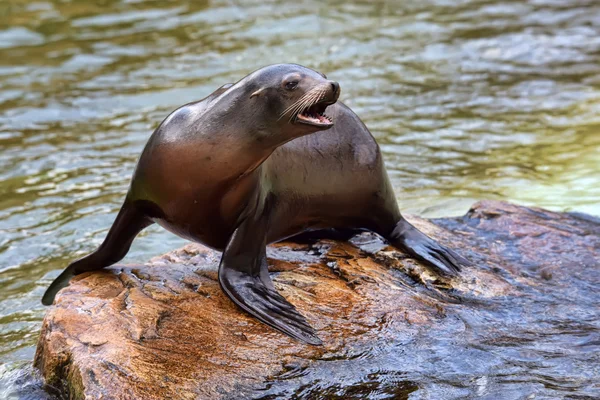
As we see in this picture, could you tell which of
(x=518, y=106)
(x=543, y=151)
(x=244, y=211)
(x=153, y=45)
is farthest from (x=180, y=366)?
(x=153, y=45)

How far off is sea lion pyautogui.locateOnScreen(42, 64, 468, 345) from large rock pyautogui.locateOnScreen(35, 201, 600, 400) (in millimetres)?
115

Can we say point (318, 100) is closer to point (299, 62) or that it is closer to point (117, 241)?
point (117, 241)

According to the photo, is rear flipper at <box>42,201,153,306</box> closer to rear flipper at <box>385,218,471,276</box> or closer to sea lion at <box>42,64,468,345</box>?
sea lion at <box>42,64,468,345</box>

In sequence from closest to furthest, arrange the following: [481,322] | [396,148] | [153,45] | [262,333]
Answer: [262,333] < [481,322] < [396,148] < [153,45]

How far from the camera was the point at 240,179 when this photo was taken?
4.13 meters

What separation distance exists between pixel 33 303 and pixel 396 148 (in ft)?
12.8

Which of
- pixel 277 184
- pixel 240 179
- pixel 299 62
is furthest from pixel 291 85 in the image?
pixel 299 62

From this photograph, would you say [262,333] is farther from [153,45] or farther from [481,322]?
[153,45]

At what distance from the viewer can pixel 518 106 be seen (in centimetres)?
950

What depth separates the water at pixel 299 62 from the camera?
6.79m

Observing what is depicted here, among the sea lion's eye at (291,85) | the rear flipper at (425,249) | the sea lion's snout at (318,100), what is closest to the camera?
the sea lion's snout at (318,100)

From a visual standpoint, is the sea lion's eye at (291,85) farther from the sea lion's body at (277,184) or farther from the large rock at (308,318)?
the large rock at (308,318)

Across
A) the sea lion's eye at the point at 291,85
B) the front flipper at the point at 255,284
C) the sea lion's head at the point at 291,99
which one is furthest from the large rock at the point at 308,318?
the sea lion's eye at the point at 291,85

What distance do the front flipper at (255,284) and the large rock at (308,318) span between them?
5 cm
